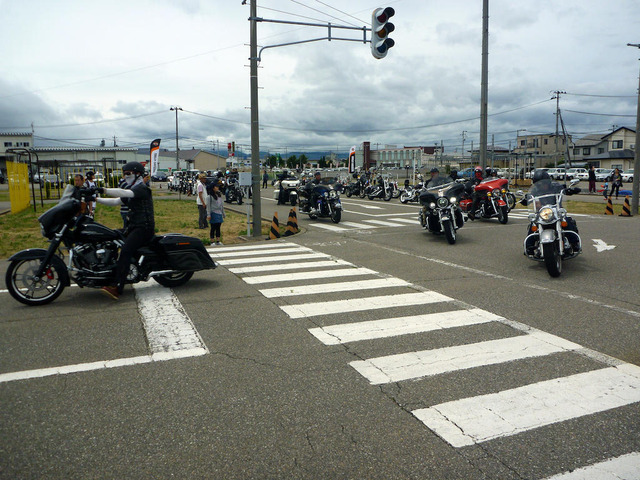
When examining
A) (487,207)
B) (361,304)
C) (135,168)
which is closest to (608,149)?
(487,207)

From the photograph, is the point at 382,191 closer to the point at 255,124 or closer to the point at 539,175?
the point at 255,124

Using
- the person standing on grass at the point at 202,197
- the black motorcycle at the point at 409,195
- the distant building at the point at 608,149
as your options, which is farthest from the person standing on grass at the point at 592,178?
the distant building at the point at 608,149

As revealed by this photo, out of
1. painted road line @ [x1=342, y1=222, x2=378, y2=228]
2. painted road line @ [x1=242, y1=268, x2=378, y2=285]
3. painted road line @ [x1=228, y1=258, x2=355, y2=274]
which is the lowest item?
painted road line @ [x1=242, y1=268, x2=378, y2=285]

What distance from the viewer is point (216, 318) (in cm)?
652

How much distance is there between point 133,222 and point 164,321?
5.76ft

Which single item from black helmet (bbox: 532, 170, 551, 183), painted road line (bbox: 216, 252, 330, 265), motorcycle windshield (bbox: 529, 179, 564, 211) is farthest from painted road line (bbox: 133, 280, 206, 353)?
black helmet (bbox: 532, 170, 551, 183)

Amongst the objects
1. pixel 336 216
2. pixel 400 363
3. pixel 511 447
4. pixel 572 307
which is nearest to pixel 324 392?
pixel 400 363

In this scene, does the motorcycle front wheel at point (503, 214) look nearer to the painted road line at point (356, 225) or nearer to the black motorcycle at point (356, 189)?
the painted road line at point (356, 225)

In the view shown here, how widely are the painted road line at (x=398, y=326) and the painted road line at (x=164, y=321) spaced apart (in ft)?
4.66

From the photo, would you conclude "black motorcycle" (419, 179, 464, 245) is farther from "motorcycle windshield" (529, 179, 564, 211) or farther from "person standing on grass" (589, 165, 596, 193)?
"person standing on grass" (589, 165, 596, 193)

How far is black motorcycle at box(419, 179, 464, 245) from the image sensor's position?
12.7 metres

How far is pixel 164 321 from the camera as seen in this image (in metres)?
6.42

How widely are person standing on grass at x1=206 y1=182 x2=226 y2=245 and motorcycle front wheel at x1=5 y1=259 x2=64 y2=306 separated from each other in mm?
6372

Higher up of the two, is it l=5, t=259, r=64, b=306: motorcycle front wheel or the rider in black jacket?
the rider in black jacket
